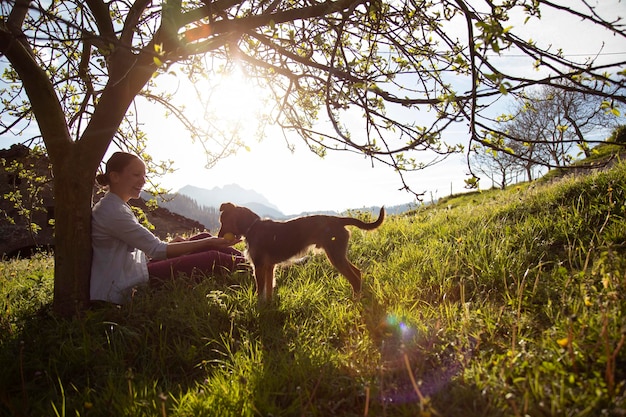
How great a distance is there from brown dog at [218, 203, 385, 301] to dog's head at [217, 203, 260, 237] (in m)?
0.08

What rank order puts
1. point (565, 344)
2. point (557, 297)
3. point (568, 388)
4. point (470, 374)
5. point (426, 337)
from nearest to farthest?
point (568, 388) → point (565, 344) → point (470, 374) → point (426, 337) → point (557, 297)

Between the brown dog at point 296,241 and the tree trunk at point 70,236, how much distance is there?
1992 millimetres

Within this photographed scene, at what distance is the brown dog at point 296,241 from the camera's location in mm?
4578

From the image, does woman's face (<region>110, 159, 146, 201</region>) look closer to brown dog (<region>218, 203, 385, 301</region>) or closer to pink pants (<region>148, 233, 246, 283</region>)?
pink pants (<region>148, 233, 246, 283</region>)

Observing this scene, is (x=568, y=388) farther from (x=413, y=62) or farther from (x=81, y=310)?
(x=81, y=310)

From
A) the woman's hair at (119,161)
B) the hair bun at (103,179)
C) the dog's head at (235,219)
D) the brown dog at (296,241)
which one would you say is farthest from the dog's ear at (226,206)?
the hair bun at (103,179)

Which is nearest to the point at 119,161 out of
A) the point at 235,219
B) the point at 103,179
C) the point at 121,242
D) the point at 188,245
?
the point at 103,179

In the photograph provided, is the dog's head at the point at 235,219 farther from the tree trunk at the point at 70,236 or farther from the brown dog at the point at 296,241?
the tree trunk at the point at 70,236

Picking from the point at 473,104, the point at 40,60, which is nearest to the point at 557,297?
the point at 473,104

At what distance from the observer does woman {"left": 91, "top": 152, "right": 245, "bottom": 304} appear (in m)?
4.21

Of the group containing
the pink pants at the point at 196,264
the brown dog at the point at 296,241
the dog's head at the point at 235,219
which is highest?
the dog's head at the point at 235,219

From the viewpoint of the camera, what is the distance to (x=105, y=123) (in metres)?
4.25

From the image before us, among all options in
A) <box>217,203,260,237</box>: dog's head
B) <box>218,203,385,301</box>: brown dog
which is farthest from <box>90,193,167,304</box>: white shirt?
<box>218,203,385,301</box>: brown dog

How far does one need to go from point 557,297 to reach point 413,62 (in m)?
2.91
